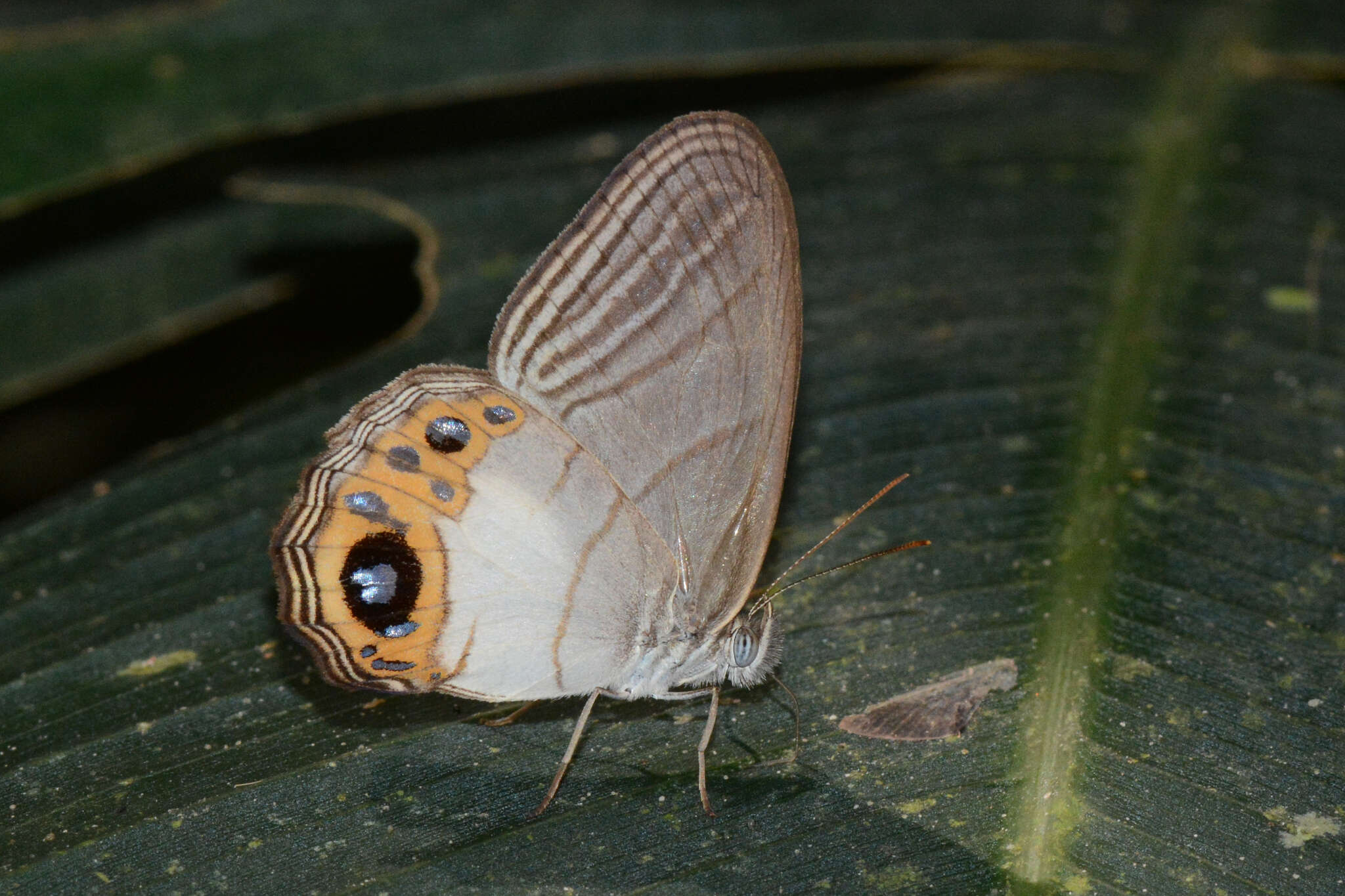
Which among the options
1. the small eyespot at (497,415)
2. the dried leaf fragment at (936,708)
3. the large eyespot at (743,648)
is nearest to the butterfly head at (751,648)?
the large eyespot at (743,648)

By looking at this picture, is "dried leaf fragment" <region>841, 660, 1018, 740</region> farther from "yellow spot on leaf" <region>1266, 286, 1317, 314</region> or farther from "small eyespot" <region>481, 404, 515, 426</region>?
"yellow spot on leaf" <region>1266, 286, 1317, 314</region>

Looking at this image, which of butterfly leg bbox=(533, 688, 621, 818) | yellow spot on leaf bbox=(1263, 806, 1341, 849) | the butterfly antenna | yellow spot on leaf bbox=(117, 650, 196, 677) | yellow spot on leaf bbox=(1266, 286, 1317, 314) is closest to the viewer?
yellow spot on leaf bbox=(1263, 806, 1341, 849)

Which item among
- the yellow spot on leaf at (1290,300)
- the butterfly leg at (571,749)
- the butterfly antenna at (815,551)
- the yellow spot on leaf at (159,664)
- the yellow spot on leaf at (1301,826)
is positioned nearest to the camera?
the yellow spot on leaf at (1301,826)

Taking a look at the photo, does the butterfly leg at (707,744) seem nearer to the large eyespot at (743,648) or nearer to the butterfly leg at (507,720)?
the large eyespot at (743,648)

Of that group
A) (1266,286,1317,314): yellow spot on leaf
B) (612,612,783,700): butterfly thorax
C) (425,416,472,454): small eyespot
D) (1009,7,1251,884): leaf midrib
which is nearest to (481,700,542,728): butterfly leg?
(612,612,783,700): butterfly thorax

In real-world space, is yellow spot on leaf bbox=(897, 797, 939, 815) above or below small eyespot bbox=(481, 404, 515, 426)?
below

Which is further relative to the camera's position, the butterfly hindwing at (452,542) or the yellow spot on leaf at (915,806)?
the butterfly hindwing at (452,542)

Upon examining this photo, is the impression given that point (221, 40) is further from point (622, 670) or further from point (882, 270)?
point (622, 670)

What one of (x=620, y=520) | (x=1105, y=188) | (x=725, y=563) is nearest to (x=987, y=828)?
(x=725, y=563)
